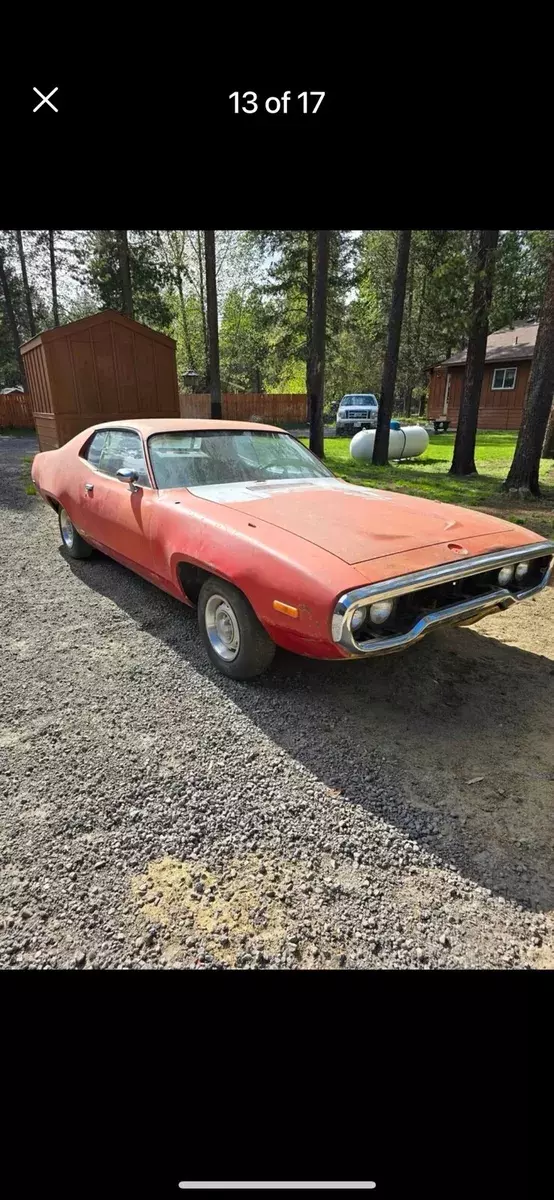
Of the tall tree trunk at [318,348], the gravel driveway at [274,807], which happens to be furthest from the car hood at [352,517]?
the tall tree trunk at [318,348]

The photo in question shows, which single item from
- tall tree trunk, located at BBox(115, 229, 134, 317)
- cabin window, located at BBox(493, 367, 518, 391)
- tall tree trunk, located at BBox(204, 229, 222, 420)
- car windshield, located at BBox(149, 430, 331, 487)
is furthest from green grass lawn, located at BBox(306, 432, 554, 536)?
tall tree trunk, located at BBox(115, 229, 134, 317)

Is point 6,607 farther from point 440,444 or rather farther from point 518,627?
point 440,444

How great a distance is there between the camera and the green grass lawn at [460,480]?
7742 millimetres

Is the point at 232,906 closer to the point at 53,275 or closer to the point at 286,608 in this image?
the point at 286,608

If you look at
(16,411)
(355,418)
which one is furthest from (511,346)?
(16,411)

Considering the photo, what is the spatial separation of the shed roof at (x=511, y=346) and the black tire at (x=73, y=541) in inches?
926

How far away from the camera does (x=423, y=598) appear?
2625 millimetres

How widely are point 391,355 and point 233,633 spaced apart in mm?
11525

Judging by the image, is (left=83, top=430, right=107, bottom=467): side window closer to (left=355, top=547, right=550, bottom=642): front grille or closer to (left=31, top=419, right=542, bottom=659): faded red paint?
(left=31, top=419, right=542, bottom=659): faded red paint

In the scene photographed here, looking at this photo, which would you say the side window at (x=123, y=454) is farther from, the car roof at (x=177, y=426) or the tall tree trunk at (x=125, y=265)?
the tall tree trunk at (x=125, y=265)

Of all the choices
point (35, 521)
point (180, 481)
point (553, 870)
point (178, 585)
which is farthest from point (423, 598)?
point (35, 521)

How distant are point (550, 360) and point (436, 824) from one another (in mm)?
7978

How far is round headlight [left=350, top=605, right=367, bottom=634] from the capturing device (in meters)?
2.26

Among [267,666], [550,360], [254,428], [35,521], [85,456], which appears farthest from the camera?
[550,360]
